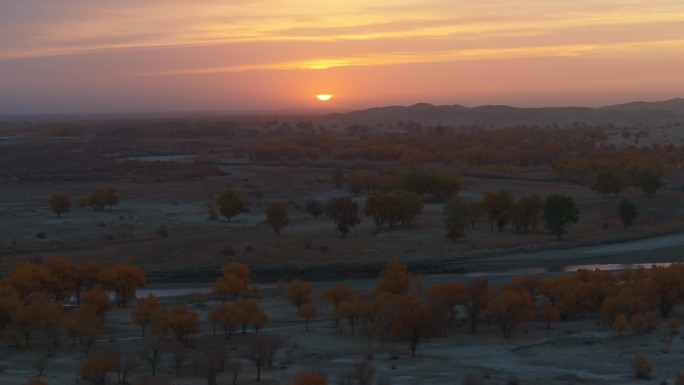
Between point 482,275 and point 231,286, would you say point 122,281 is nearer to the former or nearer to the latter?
point 231,286

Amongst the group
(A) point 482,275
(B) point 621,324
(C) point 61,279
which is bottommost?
(A) point 482,275

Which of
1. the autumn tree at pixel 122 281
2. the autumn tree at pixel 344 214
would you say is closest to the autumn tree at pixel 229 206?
the autumn tree at pixel 344 214

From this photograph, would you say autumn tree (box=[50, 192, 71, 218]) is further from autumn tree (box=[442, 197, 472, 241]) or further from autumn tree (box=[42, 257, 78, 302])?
→ autumn tree (box=[42, 257, 78, 302])

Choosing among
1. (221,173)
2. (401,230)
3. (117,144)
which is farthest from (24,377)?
(117,144)

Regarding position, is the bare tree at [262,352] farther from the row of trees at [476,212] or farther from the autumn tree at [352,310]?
the row of trees at [476,212]

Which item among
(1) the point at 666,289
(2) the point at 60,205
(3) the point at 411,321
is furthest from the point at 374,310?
(2) the point at 60,205

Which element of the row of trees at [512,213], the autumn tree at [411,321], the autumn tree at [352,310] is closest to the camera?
the autumn tree at [411,321]

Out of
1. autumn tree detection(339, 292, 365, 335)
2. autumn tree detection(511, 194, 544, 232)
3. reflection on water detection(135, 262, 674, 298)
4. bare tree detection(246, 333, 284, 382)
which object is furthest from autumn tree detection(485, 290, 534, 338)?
autumn tree detection(511, 194, 544, 232)
